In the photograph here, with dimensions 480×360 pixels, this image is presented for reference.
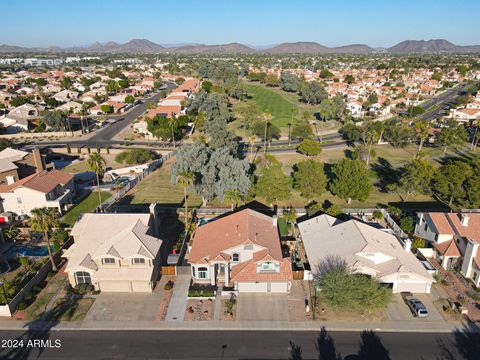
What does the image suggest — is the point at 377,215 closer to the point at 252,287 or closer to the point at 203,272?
the point at 252,287

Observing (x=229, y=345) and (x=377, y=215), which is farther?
(x=377, y=215)

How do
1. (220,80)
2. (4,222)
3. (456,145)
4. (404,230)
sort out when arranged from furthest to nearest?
(220,80), (456,145), (4,222), (404,230)

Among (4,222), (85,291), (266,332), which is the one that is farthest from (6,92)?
(266,332)

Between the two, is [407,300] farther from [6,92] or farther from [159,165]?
[6,92]

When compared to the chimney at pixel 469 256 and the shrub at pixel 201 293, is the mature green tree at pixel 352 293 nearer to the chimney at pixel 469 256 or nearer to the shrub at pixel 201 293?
the shrub at pixel 201 293

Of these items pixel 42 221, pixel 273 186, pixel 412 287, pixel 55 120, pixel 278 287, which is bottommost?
pixel 278 287

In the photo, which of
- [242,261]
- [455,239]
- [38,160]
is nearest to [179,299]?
[242,261]
